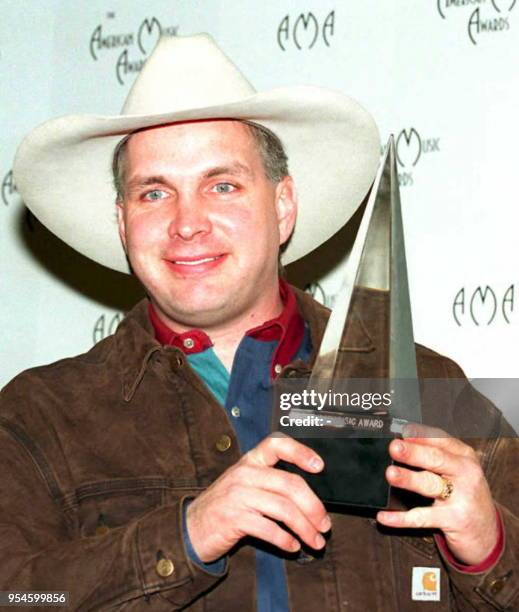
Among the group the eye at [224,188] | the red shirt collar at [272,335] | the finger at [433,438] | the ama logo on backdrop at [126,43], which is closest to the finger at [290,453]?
the finger at [433,438]

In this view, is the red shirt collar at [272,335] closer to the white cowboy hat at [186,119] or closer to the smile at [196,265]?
the smile at [196,265]

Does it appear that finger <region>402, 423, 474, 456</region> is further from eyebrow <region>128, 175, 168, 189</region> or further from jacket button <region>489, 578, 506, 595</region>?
eyebrow <region>128, 175, 168, 189</region>

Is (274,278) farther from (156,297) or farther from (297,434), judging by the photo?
(297,434)

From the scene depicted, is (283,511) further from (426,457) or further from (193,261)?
(193,261)

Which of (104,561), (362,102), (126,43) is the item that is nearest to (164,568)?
(104,561)

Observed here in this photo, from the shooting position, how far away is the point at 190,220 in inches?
85.7

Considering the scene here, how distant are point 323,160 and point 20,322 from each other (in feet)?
2.79

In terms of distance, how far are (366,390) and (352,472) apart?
134mm

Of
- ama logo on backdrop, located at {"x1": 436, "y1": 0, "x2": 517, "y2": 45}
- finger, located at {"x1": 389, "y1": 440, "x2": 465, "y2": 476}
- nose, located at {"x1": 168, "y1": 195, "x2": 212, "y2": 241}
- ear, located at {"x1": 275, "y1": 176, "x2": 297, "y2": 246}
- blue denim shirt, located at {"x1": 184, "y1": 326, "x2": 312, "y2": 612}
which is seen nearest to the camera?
finger, located at {"x1": 389, "y1": 440, "x2": 465, "y2": 476}

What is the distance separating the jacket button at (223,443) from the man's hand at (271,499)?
0.96 ft

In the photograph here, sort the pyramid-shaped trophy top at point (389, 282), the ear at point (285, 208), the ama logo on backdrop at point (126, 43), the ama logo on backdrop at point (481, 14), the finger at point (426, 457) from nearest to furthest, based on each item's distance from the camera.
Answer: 1. the finger at point (426, 457)
2. the pyramid-shaped trophy top at point (389, 282)
3. the ear at point (285, 208)
4. the ama logo on backdrop at point (481, 14)
5. the ama logo on backdrop at point (126, 43)

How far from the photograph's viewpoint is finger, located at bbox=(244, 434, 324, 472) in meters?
1.77

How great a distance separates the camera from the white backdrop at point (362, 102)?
8.00ft

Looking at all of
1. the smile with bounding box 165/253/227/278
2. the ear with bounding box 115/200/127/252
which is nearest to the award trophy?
the smile with bounding box 165/253/227/278
